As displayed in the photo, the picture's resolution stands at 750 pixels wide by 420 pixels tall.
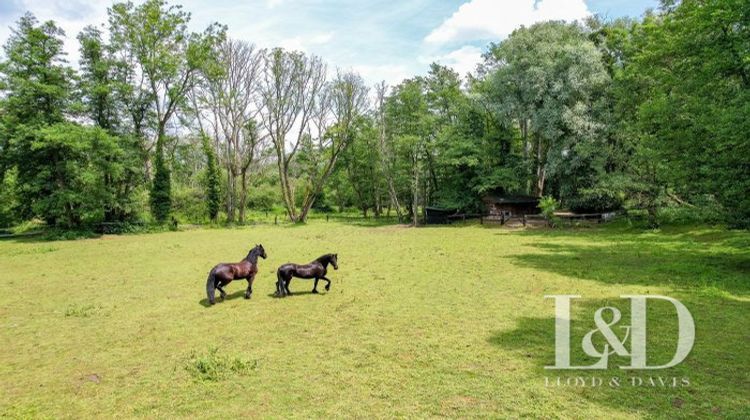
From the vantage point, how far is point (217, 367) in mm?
5477

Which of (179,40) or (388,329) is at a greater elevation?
(179,40)

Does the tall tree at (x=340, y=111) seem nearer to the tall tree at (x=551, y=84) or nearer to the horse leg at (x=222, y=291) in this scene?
the tall tree at (x=551, y=84)

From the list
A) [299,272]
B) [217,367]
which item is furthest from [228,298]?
[217,367]

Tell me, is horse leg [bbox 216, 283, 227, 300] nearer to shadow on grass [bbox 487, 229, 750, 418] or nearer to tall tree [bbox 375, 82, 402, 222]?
shadow on grass [bbox 487, 229, 750, 418]

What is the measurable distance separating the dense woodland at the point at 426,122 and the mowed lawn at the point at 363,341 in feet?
18.6

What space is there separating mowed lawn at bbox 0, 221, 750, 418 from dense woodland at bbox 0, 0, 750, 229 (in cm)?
568

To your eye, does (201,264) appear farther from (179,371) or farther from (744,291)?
(744,291)

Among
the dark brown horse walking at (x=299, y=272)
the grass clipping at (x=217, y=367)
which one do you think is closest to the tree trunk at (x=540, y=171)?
the dark brown horse walking at (x=299, y=272)

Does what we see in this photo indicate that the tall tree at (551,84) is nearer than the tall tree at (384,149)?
Yes

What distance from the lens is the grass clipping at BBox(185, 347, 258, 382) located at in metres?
5.31

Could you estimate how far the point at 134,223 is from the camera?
102ft

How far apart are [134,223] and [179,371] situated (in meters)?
30.7

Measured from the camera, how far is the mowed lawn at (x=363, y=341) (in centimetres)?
454

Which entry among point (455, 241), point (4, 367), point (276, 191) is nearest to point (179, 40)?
point (276, 191)
